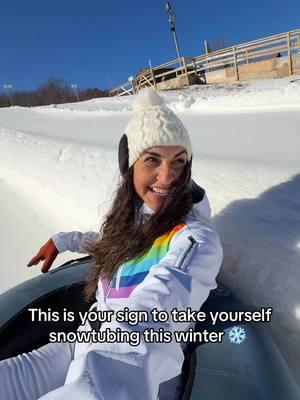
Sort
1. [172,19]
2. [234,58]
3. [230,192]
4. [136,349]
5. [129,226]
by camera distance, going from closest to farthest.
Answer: [136,349] < [129,226] < [230,192] < [234,58] < [172,19]

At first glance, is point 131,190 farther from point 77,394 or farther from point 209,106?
point 209,106

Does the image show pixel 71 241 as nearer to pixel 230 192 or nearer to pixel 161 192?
pixel 161 192

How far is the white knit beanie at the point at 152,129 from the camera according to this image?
142 centimetres

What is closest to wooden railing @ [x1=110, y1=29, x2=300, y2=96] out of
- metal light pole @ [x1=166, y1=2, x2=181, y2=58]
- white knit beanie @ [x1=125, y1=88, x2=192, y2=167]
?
metal light pole @ [x1=166, y1=2, x2=181, y2=58]

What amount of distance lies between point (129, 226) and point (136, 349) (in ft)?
2.47

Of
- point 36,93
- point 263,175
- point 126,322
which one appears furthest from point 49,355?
A: point 36,93

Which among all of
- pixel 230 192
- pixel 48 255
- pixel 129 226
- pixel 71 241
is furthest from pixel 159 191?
pixel 230 192

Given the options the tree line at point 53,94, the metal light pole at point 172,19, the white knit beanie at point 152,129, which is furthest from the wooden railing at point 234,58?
the tree line at point 53,94

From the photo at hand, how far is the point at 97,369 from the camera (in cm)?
84

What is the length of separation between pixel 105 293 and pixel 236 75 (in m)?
13.6

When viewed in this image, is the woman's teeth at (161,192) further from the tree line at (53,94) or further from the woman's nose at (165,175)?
the tree line at (53,94)

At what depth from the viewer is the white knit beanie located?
1.42 meters

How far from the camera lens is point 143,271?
130 centimetres

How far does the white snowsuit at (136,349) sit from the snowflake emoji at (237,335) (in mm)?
246
